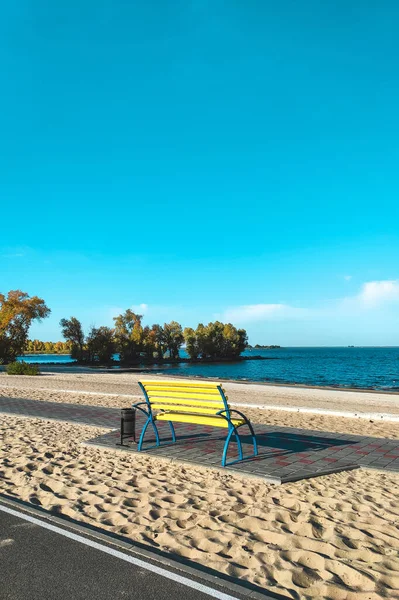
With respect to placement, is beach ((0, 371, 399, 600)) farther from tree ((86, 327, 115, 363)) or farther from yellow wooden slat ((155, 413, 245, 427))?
tree ((86, 327, 115, 363))

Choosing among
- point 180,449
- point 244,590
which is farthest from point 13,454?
point 244,590

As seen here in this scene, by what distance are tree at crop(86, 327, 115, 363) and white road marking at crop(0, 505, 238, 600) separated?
9729cm

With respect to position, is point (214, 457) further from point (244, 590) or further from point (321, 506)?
point (244, 590)

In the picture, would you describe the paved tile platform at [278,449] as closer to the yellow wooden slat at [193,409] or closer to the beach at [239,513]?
the beach at [239,513]

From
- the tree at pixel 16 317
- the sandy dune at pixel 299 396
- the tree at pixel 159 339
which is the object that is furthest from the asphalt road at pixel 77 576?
the tree at pixel 159 339

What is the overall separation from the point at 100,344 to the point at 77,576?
3903 inches

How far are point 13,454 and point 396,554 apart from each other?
18.9 feet

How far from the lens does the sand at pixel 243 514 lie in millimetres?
3467

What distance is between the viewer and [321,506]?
488 cm

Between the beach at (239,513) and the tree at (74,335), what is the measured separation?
8967cm

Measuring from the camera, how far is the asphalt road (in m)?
3.11

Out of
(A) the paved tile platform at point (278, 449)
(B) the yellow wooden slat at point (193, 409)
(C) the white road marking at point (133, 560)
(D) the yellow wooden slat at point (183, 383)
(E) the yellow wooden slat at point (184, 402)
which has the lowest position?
(A) the paved tile platform at point (278, 449)

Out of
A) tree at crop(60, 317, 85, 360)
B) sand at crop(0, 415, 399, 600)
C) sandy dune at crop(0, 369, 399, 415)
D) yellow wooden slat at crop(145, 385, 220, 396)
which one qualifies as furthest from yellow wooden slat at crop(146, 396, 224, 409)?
tree at crop(60, 317, 85, 360)

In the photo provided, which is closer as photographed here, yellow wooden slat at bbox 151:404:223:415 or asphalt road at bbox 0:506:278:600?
asphalt road at bbox 0:506:278:600
